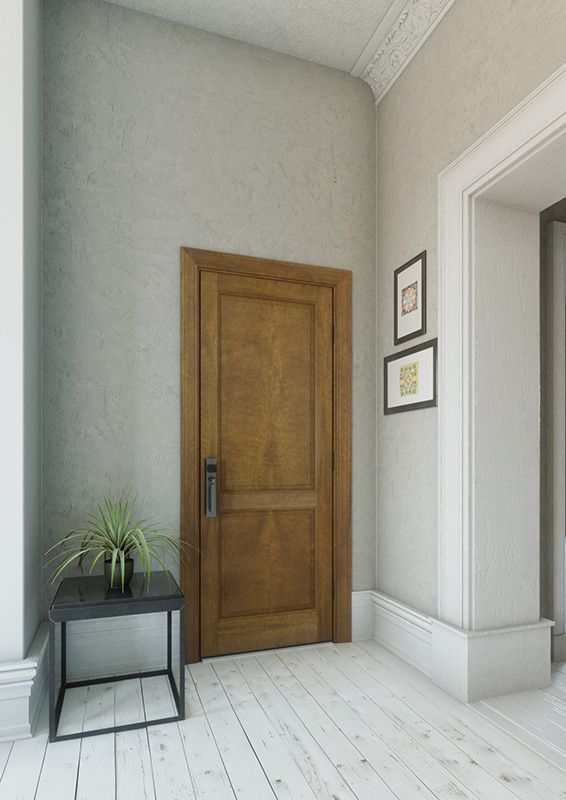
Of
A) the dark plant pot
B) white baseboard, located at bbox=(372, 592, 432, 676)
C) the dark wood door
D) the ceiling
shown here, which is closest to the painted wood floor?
white baseboard, located at bbox=(372, 592, 432, 676)

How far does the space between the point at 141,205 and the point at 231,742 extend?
2.42 m

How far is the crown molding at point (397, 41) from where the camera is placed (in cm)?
275

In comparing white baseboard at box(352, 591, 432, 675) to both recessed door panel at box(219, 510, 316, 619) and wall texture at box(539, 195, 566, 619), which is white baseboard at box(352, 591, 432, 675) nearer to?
recessed door panel at box(219, 510, 316, 619)

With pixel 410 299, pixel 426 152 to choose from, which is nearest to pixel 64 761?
pixel 410 299

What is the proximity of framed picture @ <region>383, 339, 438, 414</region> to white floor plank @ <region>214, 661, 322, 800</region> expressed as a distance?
156cm

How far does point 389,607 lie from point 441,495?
0.77 metres

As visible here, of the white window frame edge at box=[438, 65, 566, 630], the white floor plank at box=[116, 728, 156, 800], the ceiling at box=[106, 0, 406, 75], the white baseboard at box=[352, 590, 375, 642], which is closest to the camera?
the white floor plank at box=[116, 728, 156, 800]

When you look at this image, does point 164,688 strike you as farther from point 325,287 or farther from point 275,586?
point 325,287

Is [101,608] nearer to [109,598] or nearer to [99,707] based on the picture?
[109,598]

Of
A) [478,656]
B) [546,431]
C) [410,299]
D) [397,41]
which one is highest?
[397,41]

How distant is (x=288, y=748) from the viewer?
206 cm

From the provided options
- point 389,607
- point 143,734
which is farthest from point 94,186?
point 389,607

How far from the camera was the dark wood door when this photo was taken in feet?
9.67

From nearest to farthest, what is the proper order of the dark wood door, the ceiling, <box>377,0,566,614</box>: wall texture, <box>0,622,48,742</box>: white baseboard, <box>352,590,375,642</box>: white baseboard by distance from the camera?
1. <box>0,622,48,742</box>: white baseboard
2. <box>377,0,566,614</box>: wall texture
3. the ceiling
4. the dark wood door
5. <box>352,590,375,642</box>: white baseboard
